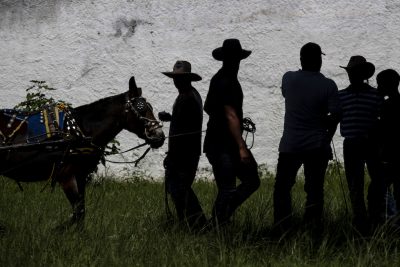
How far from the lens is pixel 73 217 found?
6832 millimetres

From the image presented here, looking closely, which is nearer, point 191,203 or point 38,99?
point 191,203

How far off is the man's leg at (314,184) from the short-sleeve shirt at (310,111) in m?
0.13

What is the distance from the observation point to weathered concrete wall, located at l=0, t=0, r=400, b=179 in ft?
34.8

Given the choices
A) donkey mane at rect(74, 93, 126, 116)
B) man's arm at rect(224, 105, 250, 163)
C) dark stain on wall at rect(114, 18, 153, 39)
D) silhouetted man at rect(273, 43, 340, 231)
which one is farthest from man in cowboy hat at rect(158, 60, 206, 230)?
dark stain on wall at rect(114, 18, 153, 39)

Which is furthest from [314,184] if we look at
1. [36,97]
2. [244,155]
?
[36,97]

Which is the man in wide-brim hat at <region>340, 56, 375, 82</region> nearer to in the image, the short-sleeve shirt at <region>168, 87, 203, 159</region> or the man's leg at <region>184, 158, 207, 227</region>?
the short-sleeve shirt at <region>168, 87, 203, 159</region>

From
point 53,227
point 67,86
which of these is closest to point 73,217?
point 53,227

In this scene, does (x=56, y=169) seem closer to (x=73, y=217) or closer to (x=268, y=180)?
(x=73, y=217)

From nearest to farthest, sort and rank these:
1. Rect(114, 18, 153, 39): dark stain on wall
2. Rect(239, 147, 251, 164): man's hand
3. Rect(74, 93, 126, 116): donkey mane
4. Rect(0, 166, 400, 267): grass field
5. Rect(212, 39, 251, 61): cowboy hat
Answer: Rect(0, 166, 400, 267): grass field < Rect(239, 147, 251, 164): man's hand < Rect(212, 39, 251, 61): cowboy hat < Rect(74, 93, 126, 116): donkey mane < Rect(114, 18, 153, 39): dark stain on wall

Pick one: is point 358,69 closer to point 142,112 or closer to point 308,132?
point 308,132

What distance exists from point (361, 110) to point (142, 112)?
2.04 metres

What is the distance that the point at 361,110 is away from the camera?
670cm

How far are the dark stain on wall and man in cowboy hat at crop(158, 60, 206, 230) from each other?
453cm

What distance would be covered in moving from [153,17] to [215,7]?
95cm
